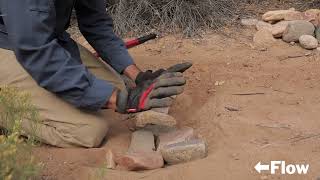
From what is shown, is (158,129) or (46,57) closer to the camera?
(46,57)

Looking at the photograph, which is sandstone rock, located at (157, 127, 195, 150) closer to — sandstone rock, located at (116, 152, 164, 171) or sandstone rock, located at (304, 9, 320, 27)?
sandstone rock, located at (116, 152, 164, 171)

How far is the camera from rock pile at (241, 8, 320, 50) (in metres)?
4.62

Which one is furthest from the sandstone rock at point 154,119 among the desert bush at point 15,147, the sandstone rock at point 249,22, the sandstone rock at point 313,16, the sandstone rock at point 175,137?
the sandstone rock at point 313,16

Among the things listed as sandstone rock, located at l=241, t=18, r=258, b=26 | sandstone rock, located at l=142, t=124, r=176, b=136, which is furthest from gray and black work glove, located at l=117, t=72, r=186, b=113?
sandstone rock, located at l=241, t=18, r=258, b=26

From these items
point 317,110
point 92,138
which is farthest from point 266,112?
point 92,138

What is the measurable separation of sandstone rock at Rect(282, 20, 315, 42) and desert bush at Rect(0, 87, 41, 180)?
2.58 meters

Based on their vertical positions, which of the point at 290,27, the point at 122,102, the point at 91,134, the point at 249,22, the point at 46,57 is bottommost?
the point at 249,22

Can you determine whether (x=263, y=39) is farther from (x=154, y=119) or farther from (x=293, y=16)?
(x=154, y=119)

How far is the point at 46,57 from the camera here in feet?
9.63

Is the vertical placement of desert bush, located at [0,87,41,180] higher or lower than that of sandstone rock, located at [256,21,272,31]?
higher

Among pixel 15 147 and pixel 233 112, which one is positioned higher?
pixel 15 147

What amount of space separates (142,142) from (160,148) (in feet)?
0.48

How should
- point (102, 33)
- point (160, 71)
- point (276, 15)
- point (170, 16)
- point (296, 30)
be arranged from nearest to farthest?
point (160, 71) → point (102, 33) → point (296, 30) → point (276, 15) → point (170, 16)

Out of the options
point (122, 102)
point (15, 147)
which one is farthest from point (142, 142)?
point (15, 147)
